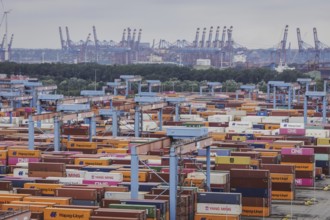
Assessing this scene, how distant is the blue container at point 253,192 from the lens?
33.4m

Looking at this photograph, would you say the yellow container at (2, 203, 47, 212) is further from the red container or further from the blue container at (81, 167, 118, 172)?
the red container

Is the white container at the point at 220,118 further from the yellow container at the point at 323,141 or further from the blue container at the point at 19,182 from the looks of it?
the blue container at the point at 19,182

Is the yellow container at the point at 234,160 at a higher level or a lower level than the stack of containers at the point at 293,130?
higher

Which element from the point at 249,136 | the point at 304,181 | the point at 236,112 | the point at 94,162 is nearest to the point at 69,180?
the point at 94,162

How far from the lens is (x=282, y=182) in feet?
124

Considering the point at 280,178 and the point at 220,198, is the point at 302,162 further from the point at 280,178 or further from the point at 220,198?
the point at 220,198

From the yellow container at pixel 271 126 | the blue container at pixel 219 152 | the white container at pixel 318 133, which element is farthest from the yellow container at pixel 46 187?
the yellow container at pixel 271 126

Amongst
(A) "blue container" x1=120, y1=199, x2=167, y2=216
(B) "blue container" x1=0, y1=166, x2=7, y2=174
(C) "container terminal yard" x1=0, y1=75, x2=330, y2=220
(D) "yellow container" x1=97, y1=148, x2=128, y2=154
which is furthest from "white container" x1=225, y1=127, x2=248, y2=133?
(A) "blue container" x1=120, y1=199, x2=167, y2=216

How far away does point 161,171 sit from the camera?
33938 mm

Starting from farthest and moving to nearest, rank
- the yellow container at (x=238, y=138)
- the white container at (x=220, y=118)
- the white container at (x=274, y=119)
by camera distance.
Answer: the white container at (x=220, y=118)
the white container at (x=274, y=119)
the yellow container at (x=238, y=138)

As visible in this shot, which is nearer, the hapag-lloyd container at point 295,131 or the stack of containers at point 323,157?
the stack of containers at point 323,157

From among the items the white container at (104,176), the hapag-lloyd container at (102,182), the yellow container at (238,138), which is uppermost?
the white container at (104,176)

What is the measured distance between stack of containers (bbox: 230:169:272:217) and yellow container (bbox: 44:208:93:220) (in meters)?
9.09

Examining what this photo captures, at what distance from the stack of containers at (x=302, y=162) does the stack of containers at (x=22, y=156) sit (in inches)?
409
